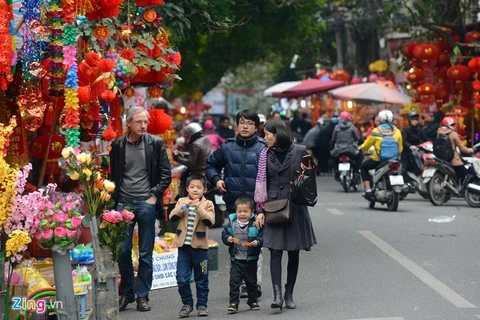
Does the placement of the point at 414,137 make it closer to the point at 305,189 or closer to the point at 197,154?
the point at 197,154

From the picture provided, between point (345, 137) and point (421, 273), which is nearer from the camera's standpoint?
point (421, 273)

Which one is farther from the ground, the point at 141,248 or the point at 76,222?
the point at 76,222

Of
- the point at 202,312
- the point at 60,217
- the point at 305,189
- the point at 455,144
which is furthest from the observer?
the point at 455,144

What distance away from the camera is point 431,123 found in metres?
24.5

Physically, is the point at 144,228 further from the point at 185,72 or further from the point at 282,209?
the point at 185,72

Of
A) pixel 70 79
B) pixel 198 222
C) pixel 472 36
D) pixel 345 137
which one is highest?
pixel 472 36

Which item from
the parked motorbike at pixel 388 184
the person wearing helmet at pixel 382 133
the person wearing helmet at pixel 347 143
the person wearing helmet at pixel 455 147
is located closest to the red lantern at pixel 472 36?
the person wearing helmet at pixel 347 143

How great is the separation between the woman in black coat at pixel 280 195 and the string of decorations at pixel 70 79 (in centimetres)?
184

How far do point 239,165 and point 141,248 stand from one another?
1.24 meters

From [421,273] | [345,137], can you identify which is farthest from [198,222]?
[345,137]

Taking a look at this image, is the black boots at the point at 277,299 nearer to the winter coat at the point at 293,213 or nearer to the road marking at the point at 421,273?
the winter coat at the point at 293,213

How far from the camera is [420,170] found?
2027 centimetres

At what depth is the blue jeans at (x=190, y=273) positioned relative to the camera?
916 cm

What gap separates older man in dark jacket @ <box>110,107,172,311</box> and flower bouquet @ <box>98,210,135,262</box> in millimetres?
839
